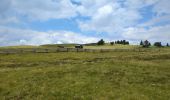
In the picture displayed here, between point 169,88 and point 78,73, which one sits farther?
point 78,73

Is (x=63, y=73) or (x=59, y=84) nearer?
(x=59, y=84)

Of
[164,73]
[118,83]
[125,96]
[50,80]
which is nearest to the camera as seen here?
[125,96]

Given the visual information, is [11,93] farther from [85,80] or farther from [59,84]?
[85,80]

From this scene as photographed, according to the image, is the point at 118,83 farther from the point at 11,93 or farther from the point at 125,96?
the point at 11,93

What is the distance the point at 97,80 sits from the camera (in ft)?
98.5

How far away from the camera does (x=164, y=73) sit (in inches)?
1324

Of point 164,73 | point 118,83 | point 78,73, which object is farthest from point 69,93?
point 164,73

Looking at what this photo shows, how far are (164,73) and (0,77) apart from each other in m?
19.3

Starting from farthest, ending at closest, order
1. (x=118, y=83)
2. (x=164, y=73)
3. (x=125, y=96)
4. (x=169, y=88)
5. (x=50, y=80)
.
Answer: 1. (x=164, y=73)
2. (x=50, y=80)
3. (x=118, y=83)
4. (x=169, y=88)
5. (x=125, y=96)

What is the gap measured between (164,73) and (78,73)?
9.96 m

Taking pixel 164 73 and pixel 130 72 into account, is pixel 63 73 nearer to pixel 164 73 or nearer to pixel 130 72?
pixel 130 72

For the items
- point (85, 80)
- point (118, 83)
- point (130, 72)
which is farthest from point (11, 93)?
point (130, 72)

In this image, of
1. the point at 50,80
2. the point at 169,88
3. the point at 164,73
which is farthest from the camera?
the point at 164,73

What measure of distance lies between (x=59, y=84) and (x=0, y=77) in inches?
373
